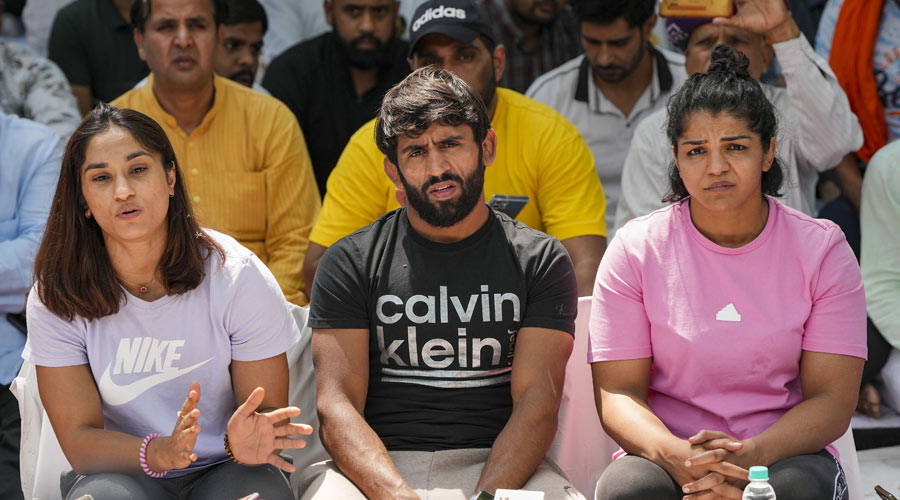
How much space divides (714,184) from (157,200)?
1.45 m

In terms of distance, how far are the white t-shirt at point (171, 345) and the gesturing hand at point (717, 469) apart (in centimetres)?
109

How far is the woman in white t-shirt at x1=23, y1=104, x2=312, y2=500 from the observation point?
275 centimetres

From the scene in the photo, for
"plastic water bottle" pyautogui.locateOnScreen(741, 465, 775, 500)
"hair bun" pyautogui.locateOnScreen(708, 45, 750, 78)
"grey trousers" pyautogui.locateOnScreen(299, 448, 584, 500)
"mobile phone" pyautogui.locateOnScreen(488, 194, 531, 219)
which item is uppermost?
"hair bun" pyautogui.locateOnScreen(708, 45, 750, 78)

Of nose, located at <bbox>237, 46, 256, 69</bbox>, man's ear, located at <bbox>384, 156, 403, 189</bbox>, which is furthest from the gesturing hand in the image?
nose, located at <bbox>237, 46, 256, 69</bbox>

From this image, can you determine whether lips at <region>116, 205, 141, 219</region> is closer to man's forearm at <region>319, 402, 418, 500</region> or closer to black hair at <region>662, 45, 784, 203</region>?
man's forearm at <region>319, 402, 418, 500</region>

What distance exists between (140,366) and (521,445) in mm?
997

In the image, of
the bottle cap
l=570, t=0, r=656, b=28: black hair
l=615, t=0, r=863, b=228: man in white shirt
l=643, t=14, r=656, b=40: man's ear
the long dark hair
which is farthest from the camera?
l=643, t=14, r=656, b=40: man's ear

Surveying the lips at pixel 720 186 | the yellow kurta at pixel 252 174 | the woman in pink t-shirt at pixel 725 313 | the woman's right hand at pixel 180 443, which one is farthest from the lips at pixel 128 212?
the lips at pixel 720 186

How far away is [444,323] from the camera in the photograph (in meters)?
2.90

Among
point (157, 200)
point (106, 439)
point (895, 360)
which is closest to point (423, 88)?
point (157, 200)

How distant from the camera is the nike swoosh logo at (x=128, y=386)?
9.10 ft

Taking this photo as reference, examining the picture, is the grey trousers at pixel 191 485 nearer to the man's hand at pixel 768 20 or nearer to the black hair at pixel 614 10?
the man's hand at pixel 768 20

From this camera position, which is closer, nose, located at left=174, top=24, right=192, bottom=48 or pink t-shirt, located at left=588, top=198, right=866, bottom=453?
pink t-shirt, located at left=588, top=198, right=866, bottom=453

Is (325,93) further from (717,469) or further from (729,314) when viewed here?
(717,469)
